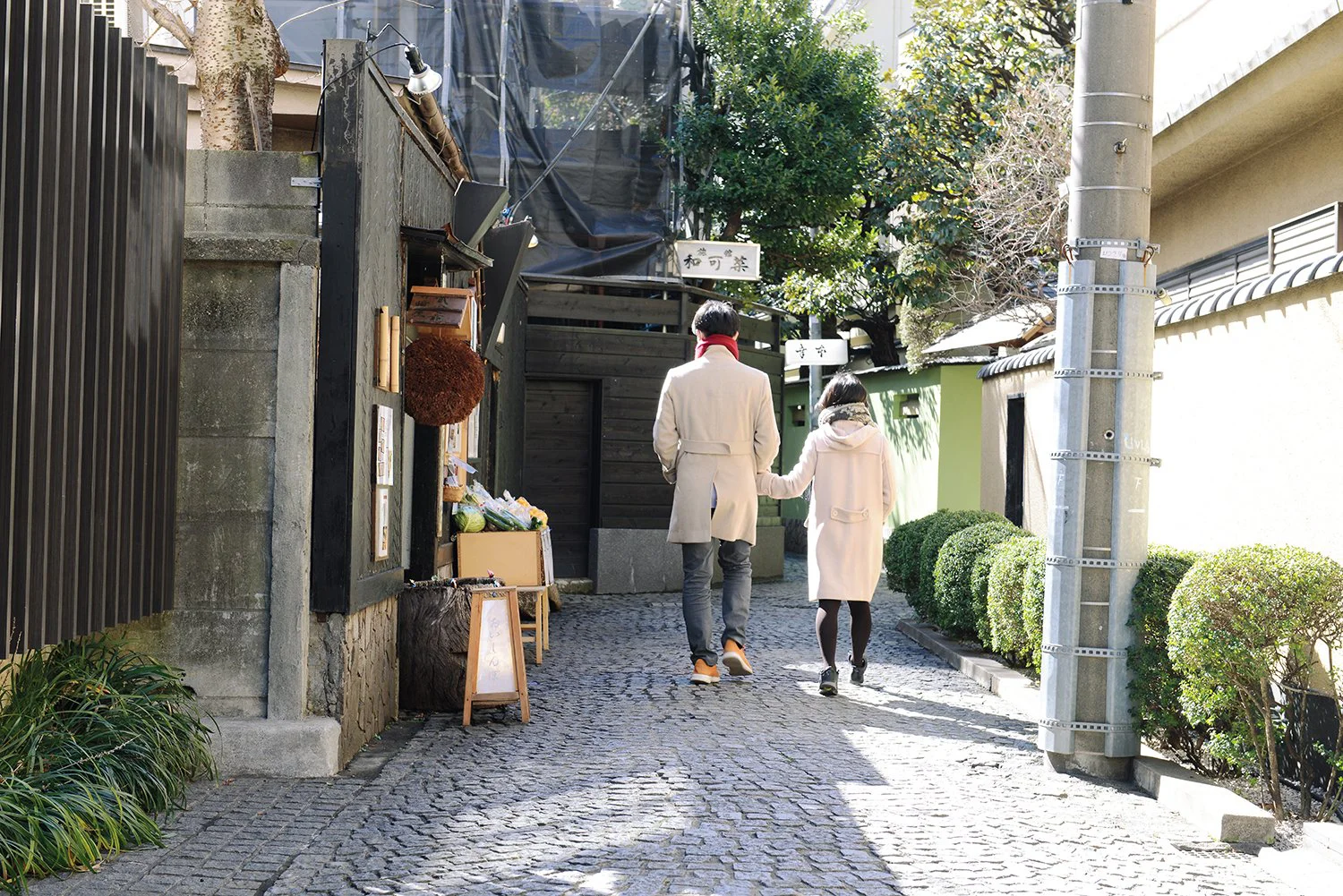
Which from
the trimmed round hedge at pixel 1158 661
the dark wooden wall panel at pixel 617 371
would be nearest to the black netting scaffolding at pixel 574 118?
the dark wooden wall panel at pixel 617 371

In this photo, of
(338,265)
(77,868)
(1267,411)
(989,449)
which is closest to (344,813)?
(77,868)

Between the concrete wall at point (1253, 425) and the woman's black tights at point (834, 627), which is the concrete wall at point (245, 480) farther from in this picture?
the concrete wall at point (1253, 425)

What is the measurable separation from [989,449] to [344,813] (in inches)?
398

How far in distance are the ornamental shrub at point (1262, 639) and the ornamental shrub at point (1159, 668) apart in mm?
310

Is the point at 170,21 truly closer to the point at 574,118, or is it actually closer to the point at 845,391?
the point at 845,391

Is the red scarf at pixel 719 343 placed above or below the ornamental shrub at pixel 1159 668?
above

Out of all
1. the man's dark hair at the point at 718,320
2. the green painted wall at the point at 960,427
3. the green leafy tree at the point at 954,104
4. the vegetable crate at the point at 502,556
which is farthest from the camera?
the green painted wall at the point at 960,427

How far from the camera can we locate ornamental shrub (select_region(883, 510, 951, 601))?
1264 cm

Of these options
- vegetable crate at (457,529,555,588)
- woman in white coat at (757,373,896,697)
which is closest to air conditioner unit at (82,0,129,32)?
vegetable crate at (457,529,555,588)

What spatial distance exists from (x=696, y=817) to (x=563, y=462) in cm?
1118

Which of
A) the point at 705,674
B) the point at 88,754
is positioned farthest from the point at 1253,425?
the point at 88,754

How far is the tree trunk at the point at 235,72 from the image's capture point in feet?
26.6

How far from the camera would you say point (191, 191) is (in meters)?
6.54

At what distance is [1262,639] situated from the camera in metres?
5.37
